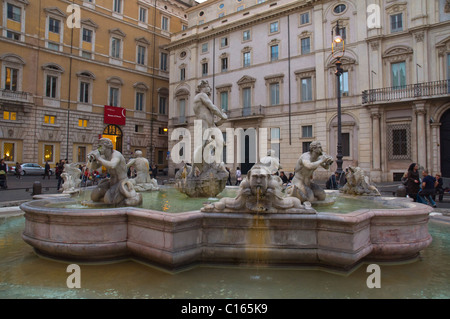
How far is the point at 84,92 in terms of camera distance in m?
31.8

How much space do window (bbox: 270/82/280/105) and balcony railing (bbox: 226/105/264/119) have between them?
126 centimetres

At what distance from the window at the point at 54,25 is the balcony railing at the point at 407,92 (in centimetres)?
2957

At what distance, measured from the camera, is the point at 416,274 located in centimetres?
384

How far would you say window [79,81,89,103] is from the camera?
31562 mm

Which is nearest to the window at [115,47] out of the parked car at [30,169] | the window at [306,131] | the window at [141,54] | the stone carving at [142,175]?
the window at [141,54]

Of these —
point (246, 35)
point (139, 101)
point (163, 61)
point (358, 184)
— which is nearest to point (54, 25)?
point (139, 101)

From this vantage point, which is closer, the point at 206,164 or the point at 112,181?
the point at 112,181

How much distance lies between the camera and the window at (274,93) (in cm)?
2894

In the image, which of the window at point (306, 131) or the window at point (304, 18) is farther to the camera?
the window at point (304, 18)

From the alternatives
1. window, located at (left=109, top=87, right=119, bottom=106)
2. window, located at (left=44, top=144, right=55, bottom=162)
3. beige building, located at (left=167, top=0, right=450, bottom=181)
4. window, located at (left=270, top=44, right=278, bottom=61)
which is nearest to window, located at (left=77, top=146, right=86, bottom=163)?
window, located at (left=44, top=144, right=55, bottom=162)

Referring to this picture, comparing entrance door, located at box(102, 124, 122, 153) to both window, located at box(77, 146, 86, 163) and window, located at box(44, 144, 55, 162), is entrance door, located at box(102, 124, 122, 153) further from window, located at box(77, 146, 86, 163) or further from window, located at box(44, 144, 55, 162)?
window, located at box(44, 144, 55, 162)

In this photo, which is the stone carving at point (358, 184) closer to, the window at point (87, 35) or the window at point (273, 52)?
the window at point (273, 52)

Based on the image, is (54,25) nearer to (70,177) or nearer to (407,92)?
(70,177)

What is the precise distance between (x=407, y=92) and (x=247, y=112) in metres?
14.1
